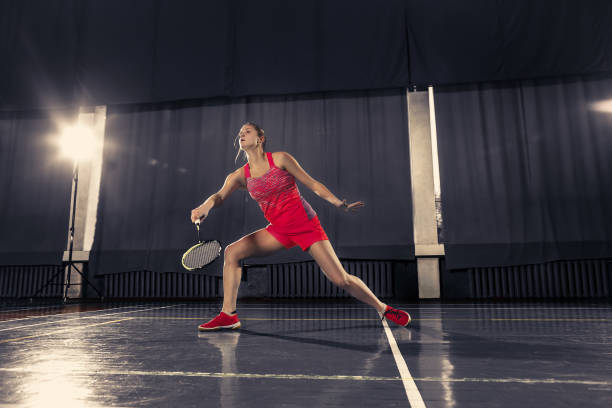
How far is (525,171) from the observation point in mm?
5824

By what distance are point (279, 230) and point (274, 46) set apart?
14.9ft

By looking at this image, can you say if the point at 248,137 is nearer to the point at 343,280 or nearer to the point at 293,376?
the point at 343,280

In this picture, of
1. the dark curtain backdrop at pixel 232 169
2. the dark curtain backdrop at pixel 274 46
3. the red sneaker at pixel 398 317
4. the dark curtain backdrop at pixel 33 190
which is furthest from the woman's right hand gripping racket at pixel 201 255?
the dark curtain backdrop at pixel 33 190

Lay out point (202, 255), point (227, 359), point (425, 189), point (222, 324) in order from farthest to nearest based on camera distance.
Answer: point (425, 189) < point (202, 255) < point (222, 324) < point (227, 359)

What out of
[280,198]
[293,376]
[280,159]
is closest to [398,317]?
[280,198]

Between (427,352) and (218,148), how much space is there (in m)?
5.34

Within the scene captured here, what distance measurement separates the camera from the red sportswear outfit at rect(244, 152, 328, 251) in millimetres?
2566

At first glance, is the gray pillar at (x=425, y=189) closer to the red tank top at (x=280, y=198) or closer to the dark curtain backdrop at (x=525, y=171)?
the dark curtain backdrop at (x=525, y=171)

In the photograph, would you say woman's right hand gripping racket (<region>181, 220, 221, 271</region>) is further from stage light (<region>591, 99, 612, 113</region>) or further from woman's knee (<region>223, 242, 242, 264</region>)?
stage light (<region>591, 99, 612, 113</region>)

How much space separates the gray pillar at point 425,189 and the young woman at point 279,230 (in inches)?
133

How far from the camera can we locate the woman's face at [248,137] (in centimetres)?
269

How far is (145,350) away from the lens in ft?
5.93

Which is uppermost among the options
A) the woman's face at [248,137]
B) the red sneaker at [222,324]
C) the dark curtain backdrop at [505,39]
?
the dark curtain backdrop at [505,39]

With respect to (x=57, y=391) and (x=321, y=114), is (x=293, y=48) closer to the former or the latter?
(x=321, y=114)
